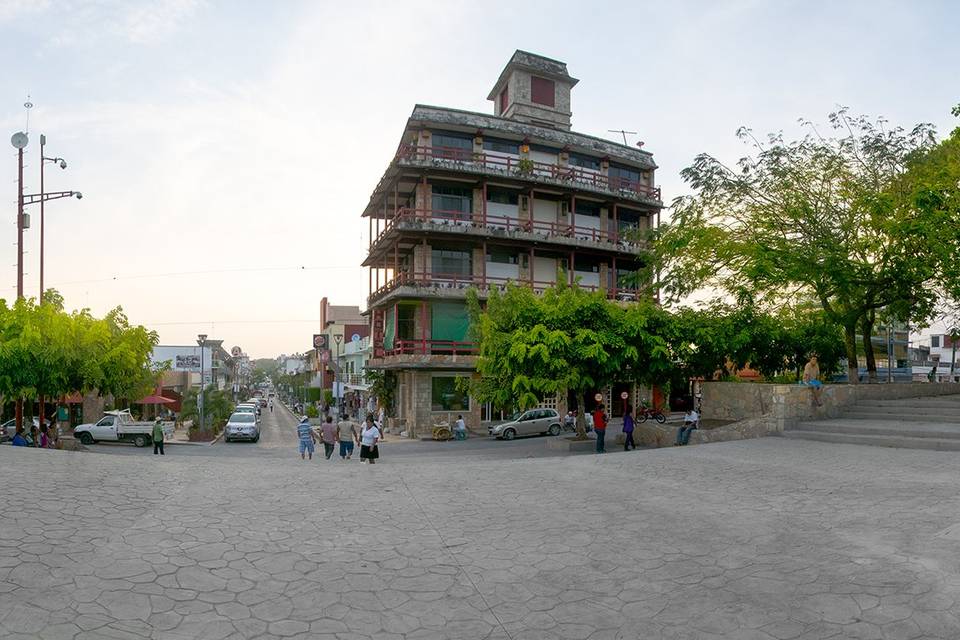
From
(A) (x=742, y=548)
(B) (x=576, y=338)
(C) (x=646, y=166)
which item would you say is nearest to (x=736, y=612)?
(A) (x=742, y=548)

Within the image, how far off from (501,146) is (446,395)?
49.0 ft

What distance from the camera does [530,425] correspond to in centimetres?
3209

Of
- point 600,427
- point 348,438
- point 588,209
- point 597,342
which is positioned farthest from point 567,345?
point 588,209

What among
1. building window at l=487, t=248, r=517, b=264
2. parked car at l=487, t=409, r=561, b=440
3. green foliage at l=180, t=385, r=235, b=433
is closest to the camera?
parked car at l=487, t=409, r=561, b=440

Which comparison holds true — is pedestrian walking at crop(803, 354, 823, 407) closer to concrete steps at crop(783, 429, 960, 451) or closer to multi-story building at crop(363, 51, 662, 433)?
concrete steps at crop(783, 429, 960, 451)

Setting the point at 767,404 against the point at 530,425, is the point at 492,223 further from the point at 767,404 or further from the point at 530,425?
the point at 767,404

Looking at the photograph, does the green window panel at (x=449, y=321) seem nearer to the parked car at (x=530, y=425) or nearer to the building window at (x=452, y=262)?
the building window at (x=452, y=262)

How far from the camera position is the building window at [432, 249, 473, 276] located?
35125 millimetres

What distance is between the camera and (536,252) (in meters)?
37.2

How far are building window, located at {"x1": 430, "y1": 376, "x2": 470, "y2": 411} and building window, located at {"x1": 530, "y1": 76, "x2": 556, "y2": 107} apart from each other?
62.6 feet

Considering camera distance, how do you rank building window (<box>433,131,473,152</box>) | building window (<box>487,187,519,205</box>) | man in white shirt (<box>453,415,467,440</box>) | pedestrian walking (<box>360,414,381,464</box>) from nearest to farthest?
pedestrian walking (<box>360,414,381,464</box>) → man in white shirt (<box>453,415,467,440</box>) → building window (<box>433,131,473,152</box>) → building window (<box>487,187,519,205</box>)

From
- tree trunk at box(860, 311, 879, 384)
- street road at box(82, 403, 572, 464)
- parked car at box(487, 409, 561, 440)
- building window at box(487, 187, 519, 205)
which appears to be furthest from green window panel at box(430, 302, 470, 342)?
tree trunk at box(860, 311, 879, 384)

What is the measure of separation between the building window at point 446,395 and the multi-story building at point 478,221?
0.06 m

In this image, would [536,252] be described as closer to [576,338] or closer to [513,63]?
[513,63]
